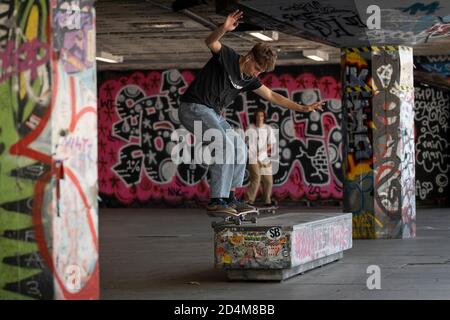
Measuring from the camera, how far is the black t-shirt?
10.7 metres

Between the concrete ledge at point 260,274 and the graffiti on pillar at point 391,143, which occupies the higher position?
the graffiti on pillar at point 391,143

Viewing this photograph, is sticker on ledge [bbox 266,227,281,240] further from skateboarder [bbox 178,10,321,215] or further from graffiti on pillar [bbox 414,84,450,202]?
graffiti on pillar [bbox 414,84,450,202]

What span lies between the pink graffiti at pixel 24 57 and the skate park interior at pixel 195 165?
0.01m

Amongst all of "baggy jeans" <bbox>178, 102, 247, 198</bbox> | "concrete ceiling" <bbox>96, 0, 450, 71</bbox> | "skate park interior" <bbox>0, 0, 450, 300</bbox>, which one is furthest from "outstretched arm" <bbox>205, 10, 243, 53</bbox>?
"concrete ceiling" <bbox>96, 0, 450, 71</bbox>

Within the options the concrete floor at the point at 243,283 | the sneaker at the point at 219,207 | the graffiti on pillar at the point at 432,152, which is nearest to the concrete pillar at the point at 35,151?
the concrete floor at the point at 243,283

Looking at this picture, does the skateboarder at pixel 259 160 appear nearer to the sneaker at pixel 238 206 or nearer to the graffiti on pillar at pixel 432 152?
the graffiti on pillar at pixel 432 152

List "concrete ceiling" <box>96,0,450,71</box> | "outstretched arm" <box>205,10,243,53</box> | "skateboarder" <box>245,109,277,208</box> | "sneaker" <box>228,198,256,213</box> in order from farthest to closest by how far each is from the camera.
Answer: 1. "skateboarder" <box>245,109,277,208</box>
2. "concrete ceiling" <box>96,0,450,71</box>
3. "sneaker" <box>228,198,256,213</box>
4. "outstretched arm" <box>205,10,243,53</box>

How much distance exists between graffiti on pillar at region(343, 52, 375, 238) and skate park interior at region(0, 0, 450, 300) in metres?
0.02

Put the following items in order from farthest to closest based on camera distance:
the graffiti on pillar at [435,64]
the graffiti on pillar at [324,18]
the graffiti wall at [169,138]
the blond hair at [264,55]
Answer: the graffiti wall at [169,138], the graffiti on pillar at [435,64], the graffiti on pillar at [324,18], the blond hair at [264,55]

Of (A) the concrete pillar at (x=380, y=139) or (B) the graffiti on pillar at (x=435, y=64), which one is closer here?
(A) the concrete pillar at (x=380, y=139)

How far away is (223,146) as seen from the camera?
10.5 metres

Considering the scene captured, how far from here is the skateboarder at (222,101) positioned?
10.5 meters
